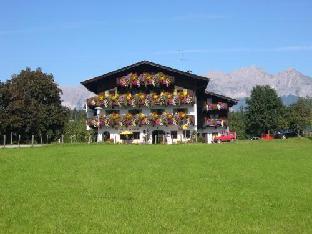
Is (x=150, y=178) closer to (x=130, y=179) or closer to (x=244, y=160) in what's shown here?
(x=130, y=179)

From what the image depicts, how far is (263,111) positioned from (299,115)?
8.43m

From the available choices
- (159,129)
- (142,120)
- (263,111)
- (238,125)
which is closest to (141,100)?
(142,120)

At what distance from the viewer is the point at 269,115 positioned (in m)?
108

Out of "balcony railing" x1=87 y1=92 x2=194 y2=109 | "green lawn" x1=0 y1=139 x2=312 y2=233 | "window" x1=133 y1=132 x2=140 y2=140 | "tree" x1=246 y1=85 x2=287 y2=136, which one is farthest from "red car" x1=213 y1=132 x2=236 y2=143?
"green lawn" x1=0 y1=139 x2=312 y2=233

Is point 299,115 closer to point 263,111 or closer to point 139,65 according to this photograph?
point 263,111

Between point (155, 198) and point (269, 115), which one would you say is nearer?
point (155, 198)

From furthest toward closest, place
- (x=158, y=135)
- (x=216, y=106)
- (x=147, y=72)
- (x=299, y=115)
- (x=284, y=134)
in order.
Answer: (x=299, y=115)
(x=284, y=134)
(x=216, y=106)
(x=158, y=135)
(x=147, y=72)

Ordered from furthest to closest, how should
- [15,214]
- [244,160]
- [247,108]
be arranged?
[247,108] → [244,160] → [15,214]

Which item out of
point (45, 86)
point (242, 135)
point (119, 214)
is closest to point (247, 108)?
point (242, 135)

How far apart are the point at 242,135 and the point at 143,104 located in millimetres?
57410

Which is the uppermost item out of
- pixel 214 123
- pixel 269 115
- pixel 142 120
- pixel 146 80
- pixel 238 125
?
pixel 146 80

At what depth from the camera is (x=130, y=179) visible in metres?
19.5

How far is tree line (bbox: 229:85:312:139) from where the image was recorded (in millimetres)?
106581

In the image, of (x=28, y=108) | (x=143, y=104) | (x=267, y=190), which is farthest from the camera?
(x=28, y=108)
